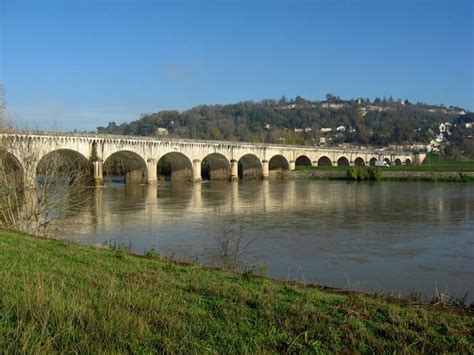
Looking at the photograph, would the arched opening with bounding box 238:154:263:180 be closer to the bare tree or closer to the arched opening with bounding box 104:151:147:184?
the arched opening with bounding box 104:151:147:184

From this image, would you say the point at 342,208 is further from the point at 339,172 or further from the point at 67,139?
the point at 339,172

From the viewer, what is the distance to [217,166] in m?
79.1

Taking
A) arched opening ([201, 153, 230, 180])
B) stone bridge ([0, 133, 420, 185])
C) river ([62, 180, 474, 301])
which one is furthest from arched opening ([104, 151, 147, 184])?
river ([62, 180, 474, 301])

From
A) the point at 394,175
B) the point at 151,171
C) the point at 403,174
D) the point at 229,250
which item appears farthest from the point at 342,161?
the point at 229,250

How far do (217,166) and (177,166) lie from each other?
8.49m

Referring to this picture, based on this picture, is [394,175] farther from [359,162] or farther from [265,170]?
[359,162]

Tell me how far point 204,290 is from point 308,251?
30.8 ft

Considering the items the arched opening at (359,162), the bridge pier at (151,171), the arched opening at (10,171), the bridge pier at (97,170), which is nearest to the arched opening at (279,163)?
the arched opening at (359,162)

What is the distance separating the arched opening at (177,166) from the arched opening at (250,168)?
1349 cm

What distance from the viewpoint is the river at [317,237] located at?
13.6 m

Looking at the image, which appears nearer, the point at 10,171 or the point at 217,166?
the point at 10,171

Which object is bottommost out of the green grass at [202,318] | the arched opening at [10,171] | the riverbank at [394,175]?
the riverbank at [394,175]

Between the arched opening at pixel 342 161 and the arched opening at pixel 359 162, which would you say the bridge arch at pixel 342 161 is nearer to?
the arched opening at pixel 342 161

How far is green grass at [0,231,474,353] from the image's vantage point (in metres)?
5.31
